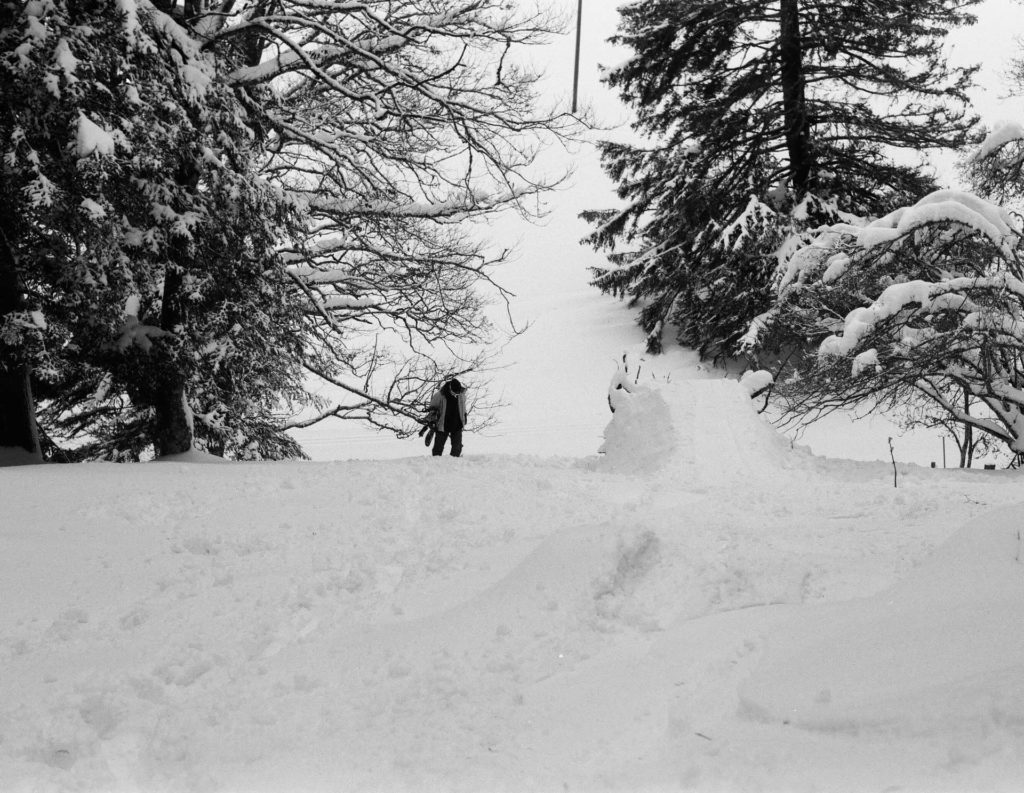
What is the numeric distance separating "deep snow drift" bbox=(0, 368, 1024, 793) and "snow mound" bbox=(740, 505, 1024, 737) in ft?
0.04

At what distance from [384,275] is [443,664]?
30.1 feet

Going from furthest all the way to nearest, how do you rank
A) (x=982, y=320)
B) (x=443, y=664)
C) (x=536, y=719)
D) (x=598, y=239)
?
(x=598, y=239)
(x=982, y=320)
(x=443, y=664)
(x=536, y=719)

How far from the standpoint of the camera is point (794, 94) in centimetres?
1786

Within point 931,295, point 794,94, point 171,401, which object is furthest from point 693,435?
point 794,94

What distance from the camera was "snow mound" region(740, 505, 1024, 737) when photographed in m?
2.78

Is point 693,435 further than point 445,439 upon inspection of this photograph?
No

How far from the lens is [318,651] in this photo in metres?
4.03

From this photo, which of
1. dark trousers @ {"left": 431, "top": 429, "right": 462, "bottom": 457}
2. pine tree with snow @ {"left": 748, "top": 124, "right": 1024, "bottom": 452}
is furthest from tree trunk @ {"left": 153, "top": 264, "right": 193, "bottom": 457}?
pine tree with snow @ {"left": 748, "top": 124, "right": 1024, "bottom": 452}

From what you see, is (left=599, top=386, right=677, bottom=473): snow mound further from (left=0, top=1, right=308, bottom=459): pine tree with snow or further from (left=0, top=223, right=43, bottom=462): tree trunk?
(left=0, top=223, right=43, bottom=462): tree trunk

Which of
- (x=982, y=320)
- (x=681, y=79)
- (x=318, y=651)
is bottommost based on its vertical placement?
(x=318, y=651)

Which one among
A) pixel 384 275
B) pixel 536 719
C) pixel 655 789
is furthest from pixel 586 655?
pixel 384 275

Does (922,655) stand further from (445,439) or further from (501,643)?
(445,439)

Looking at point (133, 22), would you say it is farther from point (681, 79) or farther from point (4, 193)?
point (681, 79)

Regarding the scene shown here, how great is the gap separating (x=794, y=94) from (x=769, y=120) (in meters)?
0.75
